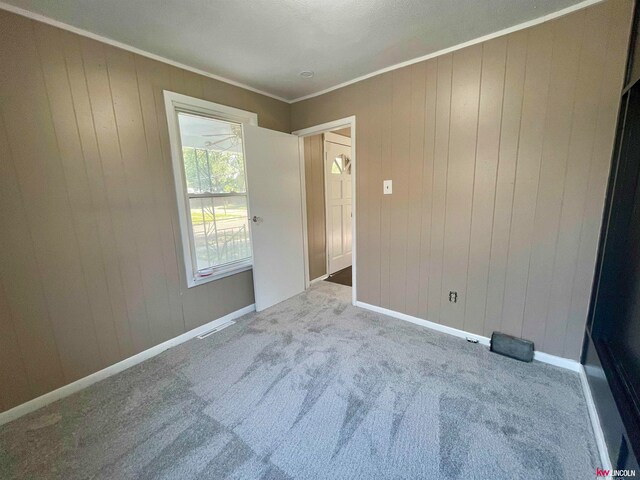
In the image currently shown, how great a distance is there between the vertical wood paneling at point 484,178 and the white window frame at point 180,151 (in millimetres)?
2089

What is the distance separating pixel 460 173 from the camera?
2162mm

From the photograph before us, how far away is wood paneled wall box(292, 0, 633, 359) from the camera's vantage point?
1665mm

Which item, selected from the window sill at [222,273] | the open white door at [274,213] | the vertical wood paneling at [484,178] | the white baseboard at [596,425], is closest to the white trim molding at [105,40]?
the open white door at [274,213]

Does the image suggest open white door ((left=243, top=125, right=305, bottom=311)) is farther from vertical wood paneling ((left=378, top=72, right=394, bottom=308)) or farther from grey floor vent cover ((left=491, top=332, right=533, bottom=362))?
grey floor vent cover ((left=491, top=332, right=533, bottom=362))

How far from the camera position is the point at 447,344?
2.24 metres

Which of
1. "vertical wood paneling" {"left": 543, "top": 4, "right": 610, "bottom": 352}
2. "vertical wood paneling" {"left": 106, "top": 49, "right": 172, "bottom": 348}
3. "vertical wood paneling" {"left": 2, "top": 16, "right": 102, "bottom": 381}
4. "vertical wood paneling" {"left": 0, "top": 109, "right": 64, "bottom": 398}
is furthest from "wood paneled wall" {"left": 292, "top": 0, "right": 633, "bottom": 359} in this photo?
"vertical wood paneling" {"left": 0, "top": 109, "right": 64, "bottom": 398}

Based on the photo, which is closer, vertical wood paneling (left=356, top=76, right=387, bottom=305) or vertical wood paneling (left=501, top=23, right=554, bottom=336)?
vertical wood paneling (left=501, top=23, right=554, bottom=336)

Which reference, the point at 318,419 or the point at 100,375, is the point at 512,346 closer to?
the point at 318,419

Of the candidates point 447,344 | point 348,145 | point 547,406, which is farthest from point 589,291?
point 348,145

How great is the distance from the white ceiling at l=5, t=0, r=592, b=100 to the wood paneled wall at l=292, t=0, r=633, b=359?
0.25m

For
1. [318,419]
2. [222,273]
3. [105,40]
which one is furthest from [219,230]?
[318,419]

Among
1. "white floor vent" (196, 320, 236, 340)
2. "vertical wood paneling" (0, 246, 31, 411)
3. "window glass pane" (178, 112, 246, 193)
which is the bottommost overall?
"white floor vent" (196, 320, 236, 340)

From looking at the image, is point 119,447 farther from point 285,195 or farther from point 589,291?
point 589,291

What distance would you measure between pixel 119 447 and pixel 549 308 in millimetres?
2851
